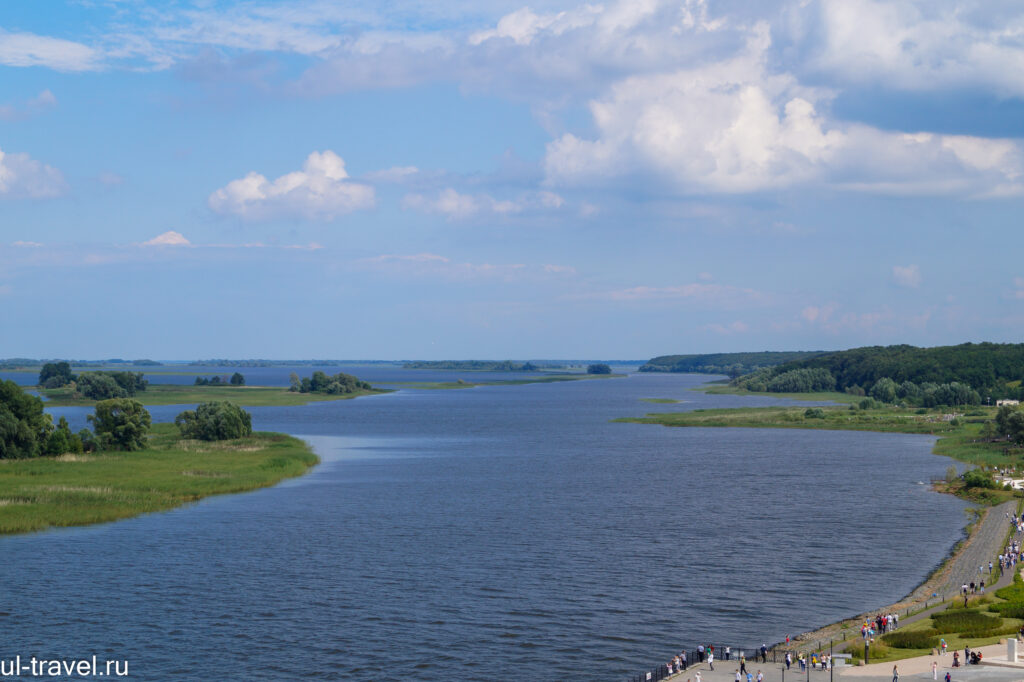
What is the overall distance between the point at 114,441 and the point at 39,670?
87.3 m

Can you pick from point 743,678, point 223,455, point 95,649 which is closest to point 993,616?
point 743,678

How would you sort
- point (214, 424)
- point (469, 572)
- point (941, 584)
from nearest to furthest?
point (941, 584) → point (469, 572) → point (214, 424)

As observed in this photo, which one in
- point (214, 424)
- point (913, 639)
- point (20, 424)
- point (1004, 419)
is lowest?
point (913, 639)

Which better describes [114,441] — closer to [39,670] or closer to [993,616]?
[39,670]

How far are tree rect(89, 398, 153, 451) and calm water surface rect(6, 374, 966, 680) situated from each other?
2926 centimetres

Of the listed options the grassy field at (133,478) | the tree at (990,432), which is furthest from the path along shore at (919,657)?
the tree at (990,432)

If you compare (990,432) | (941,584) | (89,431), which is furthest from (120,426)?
(990,432)

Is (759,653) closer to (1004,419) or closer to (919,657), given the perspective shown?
(919,657)

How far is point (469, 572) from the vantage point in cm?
7238

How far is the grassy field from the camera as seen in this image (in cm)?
9075

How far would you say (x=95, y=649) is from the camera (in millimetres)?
53781

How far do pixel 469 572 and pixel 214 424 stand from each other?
93729 millimetres

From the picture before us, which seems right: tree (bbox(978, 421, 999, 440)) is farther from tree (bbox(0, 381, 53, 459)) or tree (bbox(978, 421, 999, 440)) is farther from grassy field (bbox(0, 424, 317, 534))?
tree (bbox(0, 381, 53, 459))

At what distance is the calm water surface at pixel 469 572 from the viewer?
54625 mm
